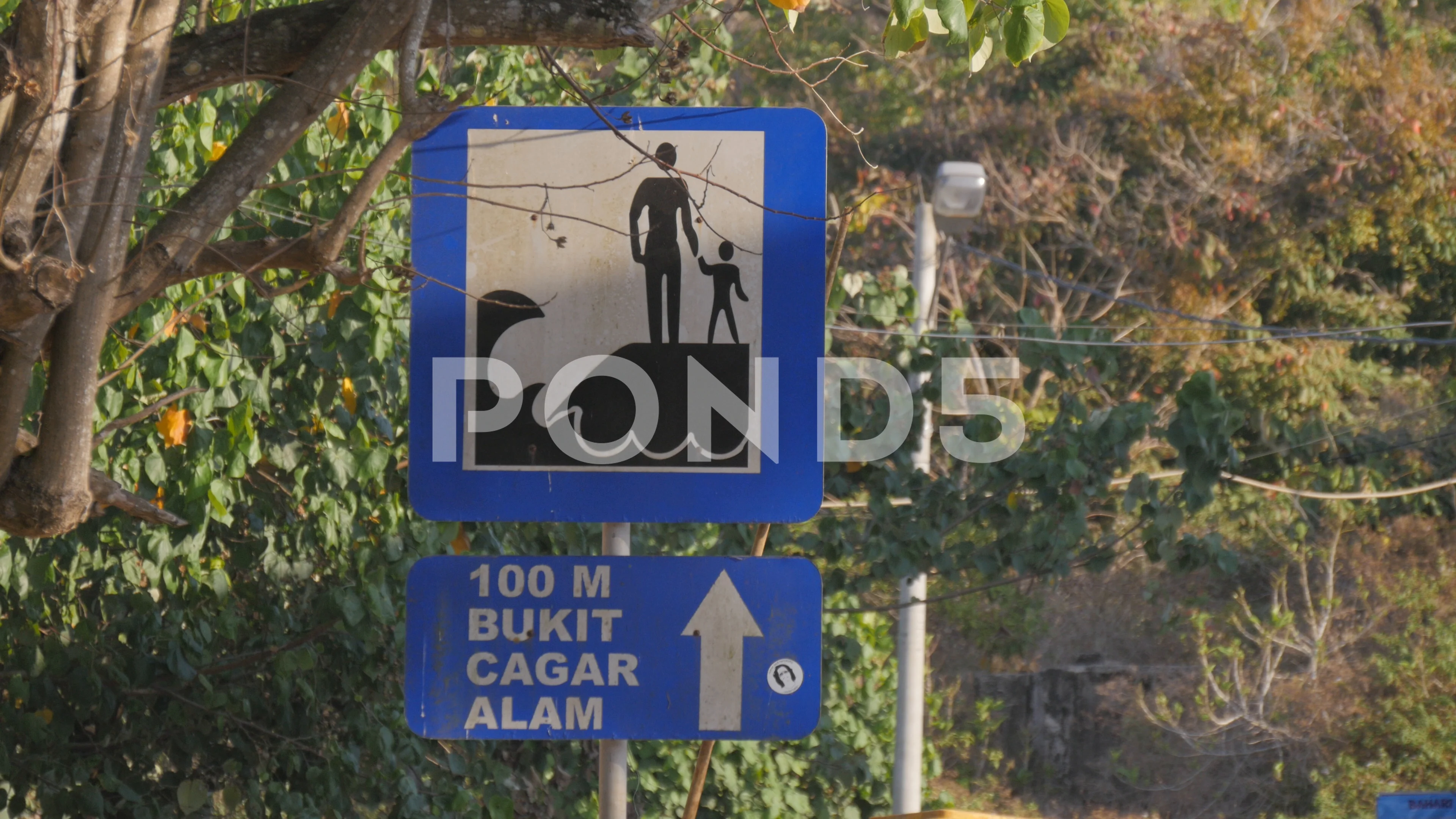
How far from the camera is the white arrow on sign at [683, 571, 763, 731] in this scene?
192 centimetres

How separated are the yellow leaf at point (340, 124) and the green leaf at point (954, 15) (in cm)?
194

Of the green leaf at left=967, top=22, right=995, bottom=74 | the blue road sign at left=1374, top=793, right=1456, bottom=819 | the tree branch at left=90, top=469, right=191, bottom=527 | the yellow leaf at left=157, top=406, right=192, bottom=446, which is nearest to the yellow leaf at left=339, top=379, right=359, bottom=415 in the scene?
the yellow leaf at left=157, top=406, right=192, bottom=446

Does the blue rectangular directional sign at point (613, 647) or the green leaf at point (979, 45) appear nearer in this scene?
the blue rectangular directional sign at point (613, 647)

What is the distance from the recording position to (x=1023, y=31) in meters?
2.02

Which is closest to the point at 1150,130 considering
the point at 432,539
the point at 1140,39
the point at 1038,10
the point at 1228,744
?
the point at 1140,39

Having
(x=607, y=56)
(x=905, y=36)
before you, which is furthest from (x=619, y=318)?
(x=905, y=36)

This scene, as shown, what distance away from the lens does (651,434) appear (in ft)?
6.20

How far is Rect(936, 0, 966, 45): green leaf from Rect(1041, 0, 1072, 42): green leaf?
5.5 inches

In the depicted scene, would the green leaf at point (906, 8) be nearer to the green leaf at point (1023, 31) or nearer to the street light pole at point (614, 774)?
the green leaf at point (1023, 31)

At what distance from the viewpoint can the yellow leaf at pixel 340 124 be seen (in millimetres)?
3518

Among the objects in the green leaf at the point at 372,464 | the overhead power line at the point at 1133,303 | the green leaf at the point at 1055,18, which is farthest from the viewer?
the overhead power line at the point at 1133,303

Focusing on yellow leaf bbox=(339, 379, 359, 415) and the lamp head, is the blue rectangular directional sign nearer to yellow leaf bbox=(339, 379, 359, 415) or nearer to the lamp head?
yellow leaf bbox=(339, 379, 359, 415)

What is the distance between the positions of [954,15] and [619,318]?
2.07 feet

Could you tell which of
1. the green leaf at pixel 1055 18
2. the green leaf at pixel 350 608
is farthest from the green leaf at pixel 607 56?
the green leaf at pixel 350 608
